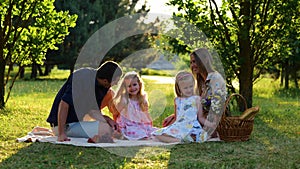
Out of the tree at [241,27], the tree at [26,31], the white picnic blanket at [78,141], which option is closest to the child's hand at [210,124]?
the white picnic blanket at [78,141]

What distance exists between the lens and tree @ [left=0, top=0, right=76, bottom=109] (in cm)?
1005

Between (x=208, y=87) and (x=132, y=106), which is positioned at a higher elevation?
(x=208, y=87)

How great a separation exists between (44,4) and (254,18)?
173 inches

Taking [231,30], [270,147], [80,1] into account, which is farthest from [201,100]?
[80,1]

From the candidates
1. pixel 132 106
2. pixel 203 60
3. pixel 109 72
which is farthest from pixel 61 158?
pixel 203 60

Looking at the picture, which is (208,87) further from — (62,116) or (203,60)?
(62,116)

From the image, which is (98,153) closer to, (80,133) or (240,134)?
(80,133)

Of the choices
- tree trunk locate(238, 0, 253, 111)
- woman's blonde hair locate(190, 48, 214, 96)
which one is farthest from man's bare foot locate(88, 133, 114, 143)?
tree trunk locate(238, 0, 253, 111)

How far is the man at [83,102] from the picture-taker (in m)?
6.31

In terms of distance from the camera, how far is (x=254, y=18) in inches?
403

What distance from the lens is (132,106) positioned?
23.4 feet

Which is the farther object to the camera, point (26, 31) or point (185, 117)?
point (26, 31)

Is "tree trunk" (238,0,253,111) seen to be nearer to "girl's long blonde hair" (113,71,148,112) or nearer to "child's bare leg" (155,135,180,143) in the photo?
"girl's long blonde hair" (113,71,148,112)

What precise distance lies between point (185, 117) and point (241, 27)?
369 centimetres
